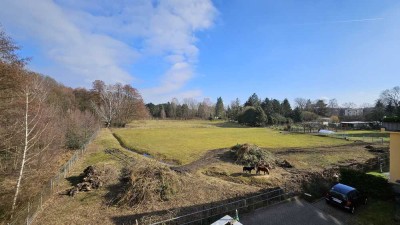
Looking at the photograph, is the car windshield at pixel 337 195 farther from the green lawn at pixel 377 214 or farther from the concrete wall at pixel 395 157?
the concrete wall at pixel 395 157

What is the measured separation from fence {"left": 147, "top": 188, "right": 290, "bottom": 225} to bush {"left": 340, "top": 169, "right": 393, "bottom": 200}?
568cm

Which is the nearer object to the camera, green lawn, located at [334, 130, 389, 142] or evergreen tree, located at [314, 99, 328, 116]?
green lawn, located at [334, 130, 389, 142]

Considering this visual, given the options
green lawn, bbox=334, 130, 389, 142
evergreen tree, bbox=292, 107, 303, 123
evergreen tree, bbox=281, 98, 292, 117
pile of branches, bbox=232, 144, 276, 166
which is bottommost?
pile of branches, bbox=232, 144, 276, 166

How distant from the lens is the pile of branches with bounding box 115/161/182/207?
1676 cm

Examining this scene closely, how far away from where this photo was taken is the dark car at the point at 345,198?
15625 mm

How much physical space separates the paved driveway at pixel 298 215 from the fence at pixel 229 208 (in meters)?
0.47

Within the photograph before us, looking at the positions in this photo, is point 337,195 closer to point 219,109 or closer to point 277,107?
point 277,107

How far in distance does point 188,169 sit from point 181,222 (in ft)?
38.4

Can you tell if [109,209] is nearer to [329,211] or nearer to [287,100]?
[329,211]

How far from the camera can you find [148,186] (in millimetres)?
17469

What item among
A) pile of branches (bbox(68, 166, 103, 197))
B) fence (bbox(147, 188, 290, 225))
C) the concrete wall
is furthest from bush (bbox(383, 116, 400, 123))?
pile of branches (bbox(68, 166, 103, 197))

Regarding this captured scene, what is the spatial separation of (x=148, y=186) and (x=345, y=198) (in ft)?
42.1

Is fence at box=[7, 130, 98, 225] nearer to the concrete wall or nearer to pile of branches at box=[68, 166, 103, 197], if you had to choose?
pile of branches at box=[68, 166, 103, 197]

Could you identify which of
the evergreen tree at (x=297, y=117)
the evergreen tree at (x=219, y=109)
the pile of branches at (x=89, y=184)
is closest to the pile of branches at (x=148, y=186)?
the pile of branches at (x=89, y=184)
